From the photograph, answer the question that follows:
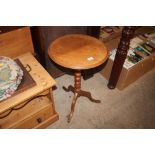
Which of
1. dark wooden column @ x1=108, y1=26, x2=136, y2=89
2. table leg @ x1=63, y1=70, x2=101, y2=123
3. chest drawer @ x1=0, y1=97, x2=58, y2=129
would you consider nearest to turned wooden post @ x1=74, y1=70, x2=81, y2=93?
table leg @ x1=63, y1=70, x2=101, y2=123

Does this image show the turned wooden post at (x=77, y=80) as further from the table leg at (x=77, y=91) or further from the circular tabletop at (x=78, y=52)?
the circular tabletop at (x=78, y=52)

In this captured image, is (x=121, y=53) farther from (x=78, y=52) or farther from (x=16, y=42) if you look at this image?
(x=16, y=42)

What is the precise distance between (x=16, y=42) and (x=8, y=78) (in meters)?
0.48

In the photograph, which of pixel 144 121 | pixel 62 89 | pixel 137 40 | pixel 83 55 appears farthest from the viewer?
pixel 137 40

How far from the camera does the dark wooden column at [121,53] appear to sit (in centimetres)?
165

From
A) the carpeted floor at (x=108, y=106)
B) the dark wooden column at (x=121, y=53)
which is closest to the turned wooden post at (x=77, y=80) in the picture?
the carpeted floor at (x=108, y=106)

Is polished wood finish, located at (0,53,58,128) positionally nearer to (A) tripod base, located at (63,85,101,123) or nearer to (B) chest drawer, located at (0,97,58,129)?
(B) chest drawer, located at (0,97,58,129)

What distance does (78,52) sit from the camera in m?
1.50

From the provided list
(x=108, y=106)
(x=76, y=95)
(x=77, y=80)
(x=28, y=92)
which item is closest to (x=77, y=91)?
(x=76, y=95)
